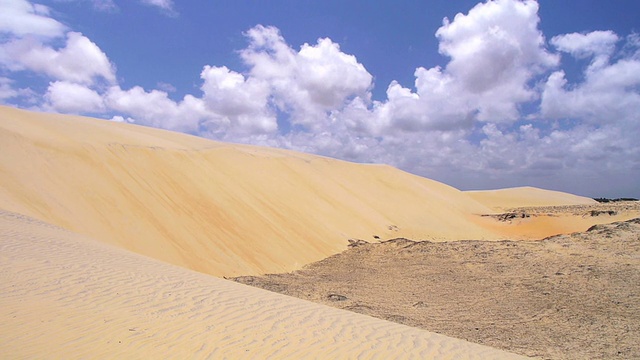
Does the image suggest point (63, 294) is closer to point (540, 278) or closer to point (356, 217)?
point (540, 278)

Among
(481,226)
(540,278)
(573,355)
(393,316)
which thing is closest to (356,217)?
(481,226)

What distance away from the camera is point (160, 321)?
5.37m

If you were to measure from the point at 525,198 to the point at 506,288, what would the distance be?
5912 cm

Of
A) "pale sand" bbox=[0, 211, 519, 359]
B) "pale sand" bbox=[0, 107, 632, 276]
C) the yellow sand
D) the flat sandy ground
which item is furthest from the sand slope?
the yellow sand

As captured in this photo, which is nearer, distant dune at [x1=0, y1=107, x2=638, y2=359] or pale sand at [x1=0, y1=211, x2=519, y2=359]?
pale sand at [x1=0, y1=211, x2=519, y2=359]

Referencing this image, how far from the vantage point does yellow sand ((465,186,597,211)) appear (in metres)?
60.7

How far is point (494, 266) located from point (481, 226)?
16.0 metres

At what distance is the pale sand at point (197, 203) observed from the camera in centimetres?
1324

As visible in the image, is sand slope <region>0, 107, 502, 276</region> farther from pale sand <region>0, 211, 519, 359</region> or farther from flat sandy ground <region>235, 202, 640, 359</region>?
pale sand <region>0, 211, 519, 359</region>

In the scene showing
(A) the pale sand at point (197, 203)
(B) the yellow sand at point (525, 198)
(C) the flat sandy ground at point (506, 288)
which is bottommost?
(C) the flat sandy ground at point (506, 288)

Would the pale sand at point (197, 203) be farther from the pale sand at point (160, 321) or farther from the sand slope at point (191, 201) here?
the pale sand at point (160, 321)

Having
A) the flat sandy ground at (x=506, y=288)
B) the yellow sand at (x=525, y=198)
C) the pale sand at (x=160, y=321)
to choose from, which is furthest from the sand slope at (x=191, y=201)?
the yellow sand at (x=525, y=198)

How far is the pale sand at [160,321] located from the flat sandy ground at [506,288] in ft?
9.33

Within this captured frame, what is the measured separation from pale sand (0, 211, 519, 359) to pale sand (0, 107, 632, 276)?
5550 millimetres
